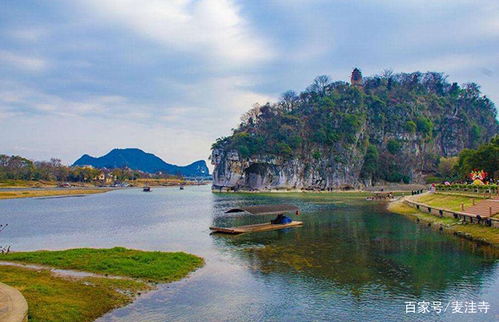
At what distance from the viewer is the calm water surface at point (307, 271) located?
1927cm

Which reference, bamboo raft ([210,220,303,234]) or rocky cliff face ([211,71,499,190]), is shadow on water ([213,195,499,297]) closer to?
bamboo raft ([210,220,303,234])

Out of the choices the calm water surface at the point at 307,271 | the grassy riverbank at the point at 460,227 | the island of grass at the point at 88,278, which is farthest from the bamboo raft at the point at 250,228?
the grassy riverbank at the point at 460,227

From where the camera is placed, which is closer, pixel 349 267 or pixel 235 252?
pixel 349 267

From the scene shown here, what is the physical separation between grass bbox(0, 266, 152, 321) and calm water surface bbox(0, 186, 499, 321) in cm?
102

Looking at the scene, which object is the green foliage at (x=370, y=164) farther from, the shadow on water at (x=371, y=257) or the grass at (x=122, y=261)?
the grass at (x=122, y=261)

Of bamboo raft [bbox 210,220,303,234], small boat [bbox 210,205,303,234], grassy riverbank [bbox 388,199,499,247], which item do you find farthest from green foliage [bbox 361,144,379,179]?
bamboo raft [bbox 210,220,303,234]

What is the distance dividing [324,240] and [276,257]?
9646 mm

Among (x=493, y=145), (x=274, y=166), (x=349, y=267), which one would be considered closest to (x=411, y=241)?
(x=349, y=267)

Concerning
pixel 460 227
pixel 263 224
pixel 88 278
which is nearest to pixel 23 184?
pixel 263 224

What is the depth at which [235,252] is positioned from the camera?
111 feet

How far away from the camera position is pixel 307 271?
88.1 feet

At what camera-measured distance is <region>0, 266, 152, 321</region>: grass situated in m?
17.3

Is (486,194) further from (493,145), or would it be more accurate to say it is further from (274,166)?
(274,166)

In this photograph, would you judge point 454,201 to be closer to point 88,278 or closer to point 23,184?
point 88,278
